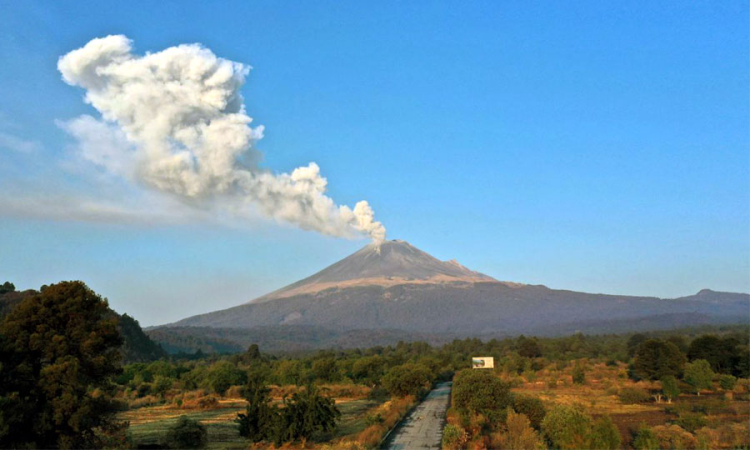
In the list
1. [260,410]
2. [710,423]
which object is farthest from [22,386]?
[710,423]

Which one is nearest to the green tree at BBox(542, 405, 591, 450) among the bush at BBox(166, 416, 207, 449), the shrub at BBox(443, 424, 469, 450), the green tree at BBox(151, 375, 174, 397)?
the shrub at BBox(443, 424, 469, 450)

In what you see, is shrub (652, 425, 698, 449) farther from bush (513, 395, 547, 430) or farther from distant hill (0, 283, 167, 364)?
distant hill (0, 283, 167, 364)

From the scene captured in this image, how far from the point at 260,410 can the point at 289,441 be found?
184cm

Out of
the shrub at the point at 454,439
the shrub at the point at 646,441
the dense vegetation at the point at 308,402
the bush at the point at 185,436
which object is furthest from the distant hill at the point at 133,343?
A: the shrub at the point at 646,441

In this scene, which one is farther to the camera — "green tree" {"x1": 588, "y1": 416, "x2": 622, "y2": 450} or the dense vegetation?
the dense vegetation

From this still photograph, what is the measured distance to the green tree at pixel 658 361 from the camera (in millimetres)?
50562

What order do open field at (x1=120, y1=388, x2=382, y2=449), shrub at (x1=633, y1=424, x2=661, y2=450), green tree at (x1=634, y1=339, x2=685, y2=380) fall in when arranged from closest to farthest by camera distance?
shrub at (x1=633, y1=424, x2=661, y2=450) < open field at (x1=120, y1=388, x2=382, y2=449) < green tree at (x1=634, y1=339, x2=685, y2=380)

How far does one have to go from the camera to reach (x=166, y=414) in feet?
126

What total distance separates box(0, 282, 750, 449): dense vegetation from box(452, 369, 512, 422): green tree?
0.19ft

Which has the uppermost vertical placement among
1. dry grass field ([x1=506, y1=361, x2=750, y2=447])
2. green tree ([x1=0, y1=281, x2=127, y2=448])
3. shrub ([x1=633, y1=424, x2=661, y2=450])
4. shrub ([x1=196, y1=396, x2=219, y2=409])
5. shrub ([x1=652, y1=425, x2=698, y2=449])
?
green tree ([x1=0, y1=281, x2=127, y2=448])

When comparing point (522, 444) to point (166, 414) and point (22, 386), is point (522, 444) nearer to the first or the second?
point (22, 386)

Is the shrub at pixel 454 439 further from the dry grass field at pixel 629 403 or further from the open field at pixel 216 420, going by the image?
the dry grass field at pixel 629 403

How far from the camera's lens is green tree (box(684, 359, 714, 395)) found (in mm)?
46438

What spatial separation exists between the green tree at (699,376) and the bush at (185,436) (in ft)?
129
